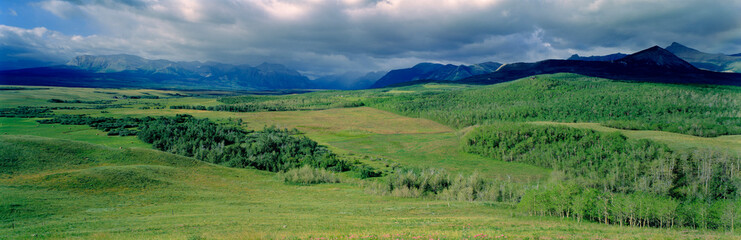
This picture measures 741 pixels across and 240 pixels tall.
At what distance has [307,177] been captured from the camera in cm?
8150

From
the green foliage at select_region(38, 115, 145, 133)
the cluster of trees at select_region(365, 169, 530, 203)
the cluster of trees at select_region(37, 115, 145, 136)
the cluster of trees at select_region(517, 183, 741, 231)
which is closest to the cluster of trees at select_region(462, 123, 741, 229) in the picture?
the cluster of trees at select_region(517, 183, 741, 231)

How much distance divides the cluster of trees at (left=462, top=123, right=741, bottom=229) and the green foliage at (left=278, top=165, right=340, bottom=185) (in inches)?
1911

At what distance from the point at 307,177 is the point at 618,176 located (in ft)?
296

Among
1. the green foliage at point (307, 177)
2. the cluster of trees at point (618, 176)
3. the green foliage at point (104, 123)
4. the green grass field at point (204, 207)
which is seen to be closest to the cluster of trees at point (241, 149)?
the green grass field at point (204, 207)

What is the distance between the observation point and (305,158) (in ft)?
358

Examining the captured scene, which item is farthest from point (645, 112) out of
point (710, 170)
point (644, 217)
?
point (644, 217)

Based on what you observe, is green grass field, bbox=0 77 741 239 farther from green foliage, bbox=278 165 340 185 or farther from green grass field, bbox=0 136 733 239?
green foliage, bbox=278 165 340 185

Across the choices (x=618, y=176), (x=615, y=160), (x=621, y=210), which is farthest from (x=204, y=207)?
(x=615, y=160)

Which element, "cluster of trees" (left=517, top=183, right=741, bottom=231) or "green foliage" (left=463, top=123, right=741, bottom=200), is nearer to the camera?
"cluster of trees" (left=517, top=183, right=741, bottom=231)

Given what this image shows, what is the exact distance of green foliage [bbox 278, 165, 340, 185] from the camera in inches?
3164

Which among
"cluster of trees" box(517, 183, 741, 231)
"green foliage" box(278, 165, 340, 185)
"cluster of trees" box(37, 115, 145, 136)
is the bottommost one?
"green foliage" box(278, 165, 340, 185)

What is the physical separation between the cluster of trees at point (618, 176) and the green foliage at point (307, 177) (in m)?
48.5

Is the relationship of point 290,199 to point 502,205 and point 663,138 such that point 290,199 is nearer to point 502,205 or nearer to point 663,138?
point 502,205

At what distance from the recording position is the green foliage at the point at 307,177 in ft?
264
